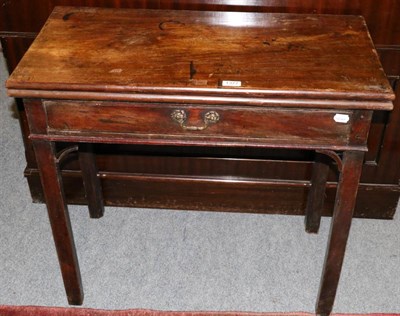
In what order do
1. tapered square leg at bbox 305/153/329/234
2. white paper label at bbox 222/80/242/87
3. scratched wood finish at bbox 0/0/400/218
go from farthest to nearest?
1. tapered square leg at bbox 305/153/329/234
2. scratched wood finish at bbox 0/0/400/218
3. white paper label at bbox 222/80/242/87

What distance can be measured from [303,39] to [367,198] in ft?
2.98

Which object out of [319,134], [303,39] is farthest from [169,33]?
[319,134]

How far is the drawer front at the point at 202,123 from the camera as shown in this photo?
63.6 inches

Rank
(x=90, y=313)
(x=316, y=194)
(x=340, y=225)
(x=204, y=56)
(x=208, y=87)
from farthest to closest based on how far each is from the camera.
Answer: (x=316, y=194), (x=90, y=313), (x=340, y=225), (x=204, y=56), (x=208, y=87)

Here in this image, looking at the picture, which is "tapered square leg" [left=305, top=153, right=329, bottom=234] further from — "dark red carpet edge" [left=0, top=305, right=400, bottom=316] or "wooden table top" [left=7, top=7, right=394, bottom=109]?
"wooden table top" [left=7, top=7, right=394, bottom=109]

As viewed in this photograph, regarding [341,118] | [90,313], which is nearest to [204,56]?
[341,118]

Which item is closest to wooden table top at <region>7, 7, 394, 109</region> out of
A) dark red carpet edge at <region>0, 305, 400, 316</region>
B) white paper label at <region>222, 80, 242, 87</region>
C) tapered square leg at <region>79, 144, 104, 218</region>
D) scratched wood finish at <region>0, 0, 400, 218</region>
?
white paper label at <region>222, 80, 242, 87</region>

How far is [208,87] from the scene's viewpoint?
5.14 ft

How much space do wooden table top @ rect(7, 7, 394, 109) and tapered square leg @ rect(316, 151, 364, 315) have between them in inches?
8.1

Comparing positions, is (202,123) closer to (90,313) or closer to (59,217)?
(59,217)

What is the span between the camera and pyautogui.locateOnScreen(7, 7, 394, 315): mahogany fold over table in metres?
1.58

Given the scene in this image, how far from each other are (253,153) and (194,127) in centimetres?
77

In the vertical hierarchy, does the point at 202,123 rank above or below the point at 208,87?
below

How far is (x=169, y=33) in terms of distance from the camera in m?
1.83
